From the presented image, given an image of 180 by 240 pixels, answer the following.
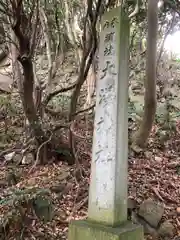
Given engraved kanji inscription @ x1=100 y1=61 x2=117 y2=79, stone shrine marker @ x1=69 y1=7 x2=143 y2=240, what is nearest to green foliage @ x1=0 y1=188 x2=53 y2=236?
stone shrine marker @ x1=69 y1=7 x2=143 y2=240

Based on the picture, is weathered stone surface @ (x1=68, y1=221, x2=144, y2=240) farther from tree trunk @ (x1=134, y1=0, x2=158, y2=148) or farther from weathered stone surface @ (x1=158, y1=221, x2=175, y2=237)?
tree trunk @ (x1=134, y1=0, x2=158, y2=148)

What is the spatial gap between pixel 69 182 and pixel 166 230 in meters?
1.79

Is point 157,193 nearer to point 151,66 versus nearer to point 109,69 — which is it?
point 151,66

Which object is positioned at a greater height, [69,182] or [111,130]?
[111,130]

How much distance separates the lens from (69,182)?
5.77 m

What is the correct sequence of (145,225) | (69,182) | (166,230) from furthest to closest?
(69,182) < (145,225) < (166,230)

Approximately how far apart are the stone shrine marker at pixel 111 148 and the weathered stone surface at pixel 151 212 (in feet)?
5.35

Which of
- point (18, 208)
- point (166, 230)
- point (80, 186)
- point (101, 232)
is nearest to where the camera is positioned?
point (101, 232)

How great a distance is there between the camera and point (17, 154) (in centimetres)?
684

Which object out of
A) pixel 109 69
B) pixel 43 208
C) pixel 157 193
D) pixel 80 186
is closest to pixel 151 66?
pixel 157 193

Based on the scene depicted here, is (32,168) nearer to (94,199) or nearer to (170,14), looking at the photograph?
(94,199)

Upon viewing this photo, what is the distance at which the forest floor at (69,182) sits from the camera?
4.20 metres

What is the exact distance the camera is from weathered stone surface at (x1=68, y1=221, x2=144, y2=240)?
3.10 meters

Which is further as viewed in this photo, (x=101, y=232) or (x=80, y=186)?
(x=80, y=186)
